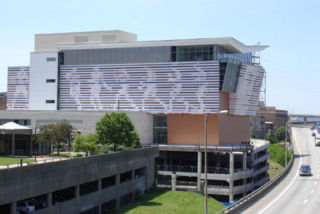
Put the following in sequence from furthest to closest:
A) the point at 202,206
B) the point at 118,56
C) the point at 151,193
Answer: the point at 118,56, the point at 151,193, the point at 202,206

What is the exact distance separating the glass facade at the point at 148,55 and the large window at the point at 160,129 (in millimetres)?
10650

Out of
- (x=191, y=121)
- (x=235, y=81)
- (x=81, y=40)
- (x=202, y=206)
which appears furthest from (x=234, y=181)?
(x=81, y=40)

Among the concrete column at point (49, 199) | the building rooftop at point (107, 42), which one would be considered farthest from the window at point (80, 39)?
the concrete column at point (49, 199)

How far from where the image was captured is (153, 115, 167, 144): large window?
78375mm

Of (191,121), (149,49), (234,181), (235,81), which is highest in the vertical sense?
(149,49)

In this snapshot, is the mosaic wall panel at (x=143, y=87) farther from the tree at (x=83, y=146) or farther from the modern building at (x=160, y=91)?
the tree at (x=83, y=146)

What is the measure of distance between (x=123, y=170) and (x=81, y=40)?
40.9 m

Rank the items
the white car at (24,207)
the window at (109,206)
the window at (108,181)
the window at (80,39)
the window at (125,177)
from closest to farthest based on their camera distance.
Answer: the white car at (24,207), the window at (109,206), the window at (108,181), the window at (125,177), the window at (80,39)

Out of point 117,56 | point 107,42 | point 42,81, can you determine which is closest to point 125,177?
point 117,56

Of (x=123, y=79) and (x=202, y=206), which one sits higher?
(x=123, y=79)

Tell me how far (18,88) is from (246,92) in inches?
1774

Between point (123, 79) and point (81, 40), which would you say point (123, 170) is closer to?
point (123, 79)

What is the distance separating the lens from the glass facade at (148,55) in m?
74.9

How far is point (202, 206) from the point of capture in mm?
51469
